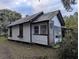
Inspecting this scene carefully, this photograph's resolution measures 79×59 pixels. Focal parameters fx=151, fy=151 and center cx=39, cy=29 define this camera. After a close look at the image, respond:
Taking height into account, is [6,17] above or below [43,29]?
above

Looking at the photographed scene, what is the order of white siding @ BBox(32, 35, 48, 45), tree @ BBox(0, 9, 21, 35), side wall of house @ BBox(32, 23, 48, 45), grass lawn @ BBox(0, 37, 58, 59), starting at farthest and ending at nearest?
tree @ BBox(0, 9, 21, 35), white siding @ BBox(32, 35, 48, 45), side wall of house @ BBox(32, 23, 48, 45), grass lawn @ BBox(0, 37, 58, 59)

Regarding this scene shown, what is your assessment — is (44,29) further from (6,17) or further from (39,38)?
(6,17)

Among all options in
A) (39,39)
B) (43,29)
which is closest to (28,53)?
(39,39)

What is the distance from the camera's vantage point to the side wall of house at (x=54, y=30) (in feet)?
41.8

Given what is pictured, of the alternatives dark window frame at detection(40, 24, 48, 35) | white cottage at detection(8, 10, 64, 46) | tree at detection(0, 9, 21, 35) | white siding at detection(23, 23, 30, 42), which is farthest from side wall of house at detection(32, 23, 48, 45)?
tree at detection(0, 9, 21, 35)

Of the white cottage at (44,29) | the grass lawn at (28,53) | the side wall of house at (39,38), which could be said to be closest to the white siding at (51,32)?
the white cottage at (44,29)

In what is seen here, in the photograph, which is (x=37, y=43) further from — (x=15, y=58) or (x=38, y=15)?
(x=15, y=58)

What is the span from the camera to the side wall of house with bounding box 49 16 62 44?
12748 mm

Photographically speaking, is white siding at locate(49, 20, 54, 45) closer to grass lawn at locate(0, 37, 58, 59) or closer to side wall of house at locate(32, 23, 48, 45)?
side wall of house at locate(32, 23, 48, 45)

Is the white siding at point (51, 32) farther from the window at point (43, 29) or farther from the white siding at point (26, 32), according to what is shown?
the white siding at point (26, 32)

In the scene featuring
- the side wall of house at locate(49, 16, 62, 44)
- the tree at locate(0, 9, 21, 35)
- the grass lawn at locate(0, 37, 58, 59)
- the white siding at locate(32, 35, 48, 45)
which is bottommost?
the grass lawn at locate(0, 37, 58, 59)

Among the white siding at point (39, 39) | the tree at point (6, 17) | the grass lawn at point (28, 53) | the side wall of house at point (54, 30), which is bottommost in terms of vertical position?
the grass lawn at point (28, 53)

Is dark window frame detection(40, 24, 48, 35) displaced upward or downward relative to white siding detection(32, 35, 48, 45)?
upward

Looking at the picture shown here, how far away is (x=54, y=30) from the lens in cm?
1332
